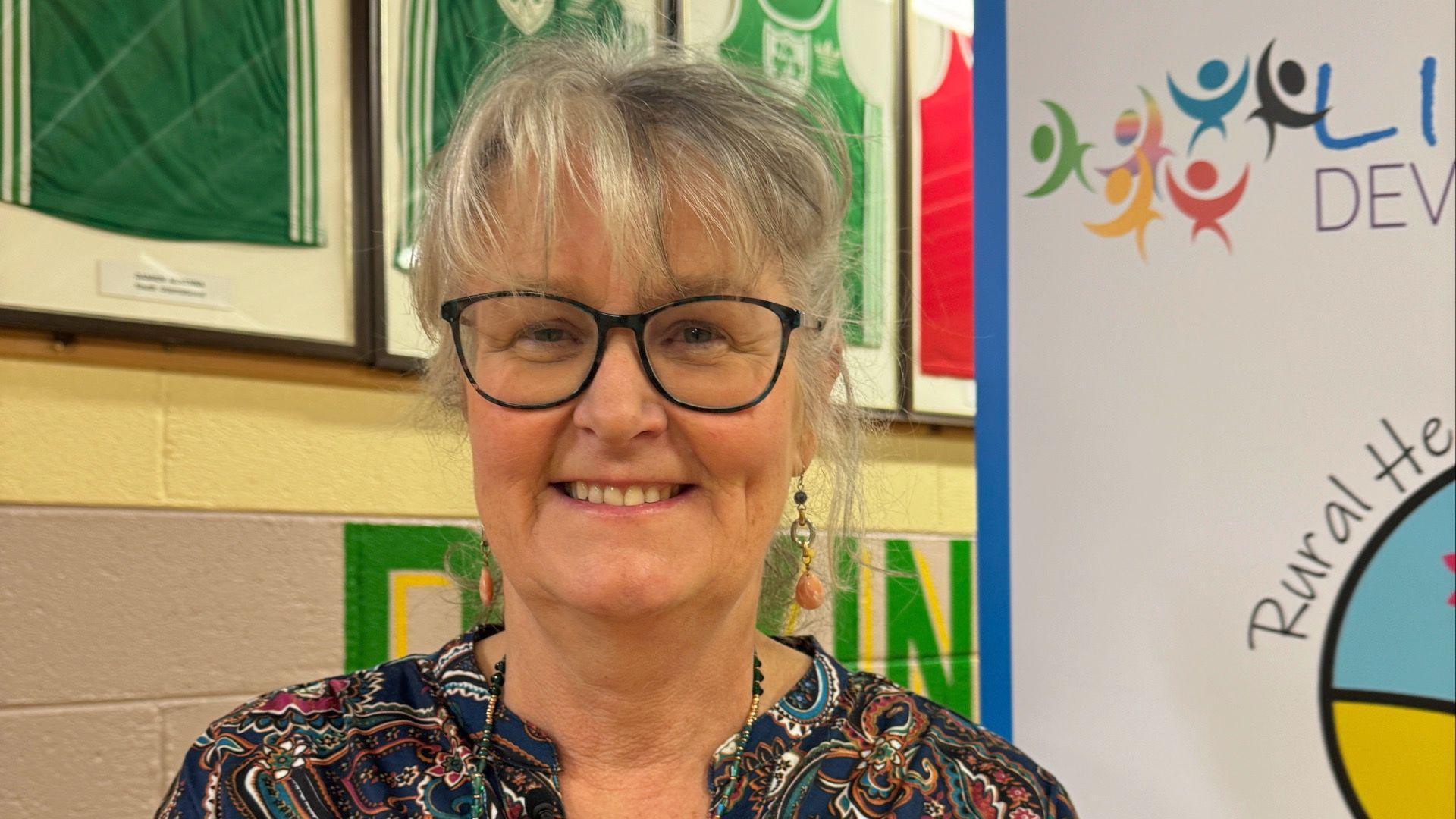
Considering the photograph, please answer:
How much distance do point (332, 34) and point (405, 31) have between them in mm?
119

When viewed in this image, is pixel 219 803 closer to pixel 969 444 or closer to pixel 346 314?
pixel 346 314

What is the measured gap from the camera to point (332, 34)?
180 centimetres

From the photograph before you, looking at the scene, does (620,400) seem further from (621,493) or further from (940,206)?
(940,206)

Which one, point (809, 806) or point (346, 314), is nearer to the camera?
point (809, 806)

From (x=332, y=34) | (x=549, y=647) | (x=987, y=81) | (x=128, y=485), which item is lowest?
(x=549, y=647)

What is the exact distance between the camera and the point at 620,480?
1.05m

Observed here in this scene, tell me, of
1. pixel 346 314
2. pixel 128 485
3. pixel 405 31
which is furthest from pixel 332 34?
pixel 128 485

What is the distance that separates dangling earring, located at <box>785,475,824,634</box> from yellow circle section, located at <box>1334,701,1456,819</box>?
0.55 metres

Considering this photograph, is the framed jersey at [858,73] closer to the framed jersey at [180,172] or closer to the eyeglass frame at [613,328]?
the framed jersey at [180,172]

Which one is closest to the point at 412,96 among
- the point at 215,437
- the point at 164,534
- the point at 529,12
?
the point at 529,12

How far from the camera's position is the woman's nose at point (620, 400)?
1.03 metres

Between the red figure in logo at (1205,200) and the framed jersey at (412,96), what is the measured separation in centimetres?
75

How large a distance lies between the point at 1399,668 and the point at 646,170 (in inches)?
35.8

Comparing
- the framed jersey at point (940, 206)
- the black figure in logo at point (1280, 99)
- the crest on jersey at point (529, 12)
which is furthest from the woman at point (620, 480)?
the framed jersey at point (940, 206)
